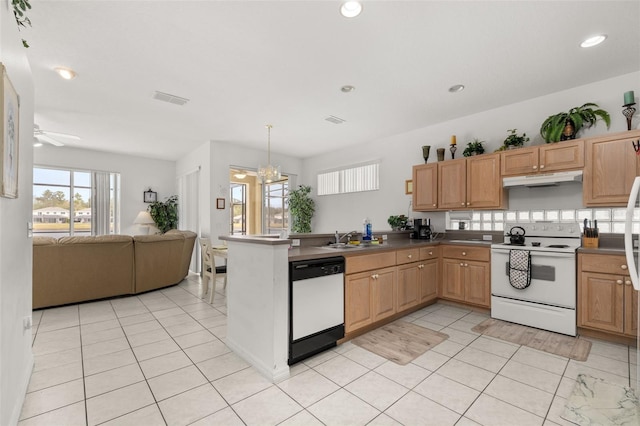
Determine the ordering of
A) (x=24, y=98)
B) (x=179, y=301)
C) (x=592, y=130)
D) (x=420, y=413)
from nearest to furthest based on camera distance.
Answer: (x=420, y=413)
(x=24, y=98)
(x=592, y=130)
(x=179, y=301)

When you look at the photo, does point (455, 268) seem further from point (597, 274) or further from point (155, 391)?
point (155, 391)

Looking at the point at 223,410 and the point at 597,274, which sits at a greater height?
the point at 597,274

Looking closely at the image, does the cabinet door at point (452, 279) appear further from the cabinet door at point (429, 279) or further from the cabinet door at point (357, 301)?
the cabinet door at point (357, 301)

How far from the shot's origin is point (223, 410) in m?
1.84

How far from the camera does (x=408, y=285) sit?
3506mm

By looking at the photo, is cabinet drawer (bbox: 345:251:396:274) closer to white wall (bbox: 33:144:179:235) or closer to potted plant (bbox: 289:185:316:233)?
potted plant (bbox: 289:185:316:233)

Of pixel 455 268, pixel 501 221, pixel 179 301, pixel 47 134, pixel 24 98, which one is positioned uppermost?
pixel 47 134

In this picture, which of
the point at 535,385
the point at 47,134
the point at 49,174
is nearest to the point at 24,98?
the point at 47,134

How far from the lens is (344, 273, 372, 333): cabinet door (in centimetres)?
277

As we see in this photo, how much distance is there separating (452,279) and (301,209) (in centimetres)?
389

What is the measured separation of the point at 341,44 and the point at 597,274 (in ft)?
11.1

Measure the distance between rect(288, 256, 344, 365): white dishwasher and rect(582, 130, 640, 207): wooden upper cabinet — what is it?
112 inches

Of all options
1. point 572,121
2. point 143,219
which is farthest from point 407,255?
point 143,219

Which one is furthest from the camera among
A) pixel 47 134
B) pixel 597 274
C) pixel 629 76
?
pixel 47 134
